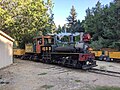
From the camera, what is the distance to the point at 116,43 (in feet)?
110

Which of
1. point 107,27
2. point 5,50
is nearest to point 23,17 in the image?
point 5,50

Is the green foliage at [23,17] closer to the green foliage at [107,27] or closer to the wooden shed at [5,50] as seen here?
the wooden shed at [5,50]

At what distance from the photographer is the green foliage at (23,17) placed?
26.1 metres

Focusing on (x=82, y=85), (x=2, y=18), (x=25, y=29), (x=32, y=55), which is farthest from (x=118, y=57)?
(x=82, y=85)

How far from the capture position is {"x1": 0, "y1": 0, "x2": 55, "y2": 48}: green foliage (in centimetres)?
2611

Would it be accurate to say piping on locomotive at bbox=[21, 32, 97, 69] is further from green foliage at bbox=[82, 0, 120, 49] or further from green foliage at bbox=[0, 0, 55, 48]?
green foliage at bbox=[82, 0, 120, 49]

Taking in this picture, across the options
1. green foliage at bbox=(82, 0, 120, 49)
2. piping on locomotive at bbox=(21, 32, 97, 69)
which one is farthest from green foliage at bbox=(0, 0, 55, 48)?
green foliage at bbox=(82, 0, 120, 49)

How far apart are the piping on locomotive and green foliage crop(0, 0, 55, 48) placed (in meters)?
2.83

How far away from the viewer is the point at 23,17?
28406 mm

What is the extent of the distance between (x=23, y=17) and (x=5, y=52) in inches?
306

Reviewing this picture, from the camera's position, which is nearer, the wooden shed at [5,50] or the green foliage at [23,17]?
the wooden shed at [5,50]

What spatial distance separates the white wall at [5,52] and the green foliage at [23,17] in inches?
124

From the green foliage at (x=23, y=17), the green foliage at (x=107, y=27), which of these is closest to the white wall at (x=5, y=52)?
the green foliage at (x=23, y=17)

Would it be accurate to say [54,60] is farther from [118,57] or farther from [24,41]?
[24,41]
